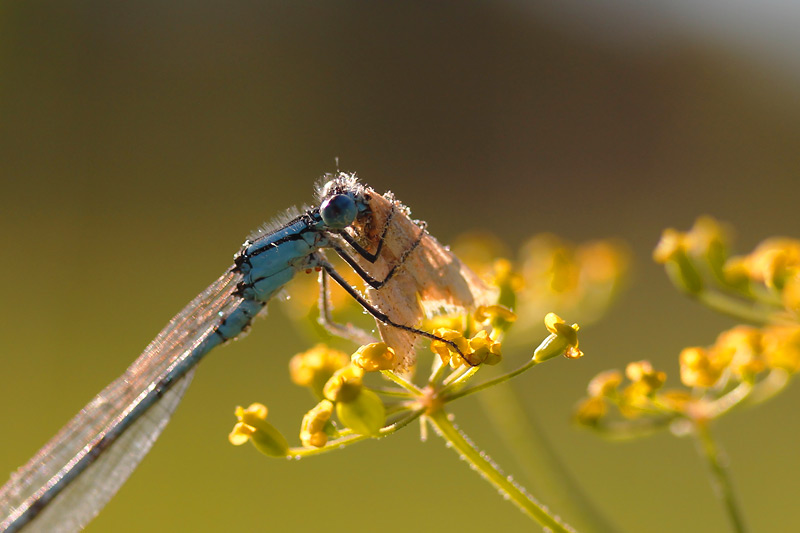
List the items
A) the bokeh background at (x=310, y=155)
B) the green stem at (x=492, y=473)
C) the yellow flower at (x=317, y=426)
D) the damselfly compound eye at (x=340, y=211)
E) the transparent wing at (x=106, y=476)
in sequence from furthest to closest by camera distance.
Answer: the bokeh background at (x=310, y=155) < the transparent wing at (x=106, y=476) < the damselfly compound eye at (x=340, y=211) < the yellow flower at (x=317, y=426) < the green stem at (x=492, y=473)

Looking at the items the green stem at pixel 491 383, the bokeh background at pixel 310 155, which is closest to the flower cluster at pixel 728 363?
the green stem at pixel 491 383

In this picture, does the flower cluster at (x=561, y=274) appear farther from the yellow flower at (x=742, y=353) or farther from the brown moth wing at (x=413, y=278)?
the yellow flower at (x=742, y=353)

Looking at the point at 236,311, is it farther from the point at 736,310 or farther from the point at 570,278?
the point at 736,310

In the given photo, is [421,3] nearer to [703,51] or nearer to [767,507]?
[703,51]

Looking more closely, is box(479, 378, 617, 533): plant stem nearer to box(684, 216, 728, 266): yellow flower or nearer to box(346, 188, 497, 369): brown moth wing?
box(346, 188, 497, 369): brown moth wing

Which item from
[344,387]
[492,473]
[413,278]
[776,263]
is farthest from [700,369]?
[344,387]

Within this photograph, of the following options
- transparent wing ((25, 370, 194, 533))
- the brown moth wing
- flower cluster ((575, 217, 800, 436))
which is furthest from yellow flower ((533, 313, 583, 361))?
transparent wing ((25, 370, 194, 533))

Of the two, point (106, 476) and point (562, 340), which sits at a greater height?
point (562, 340)
